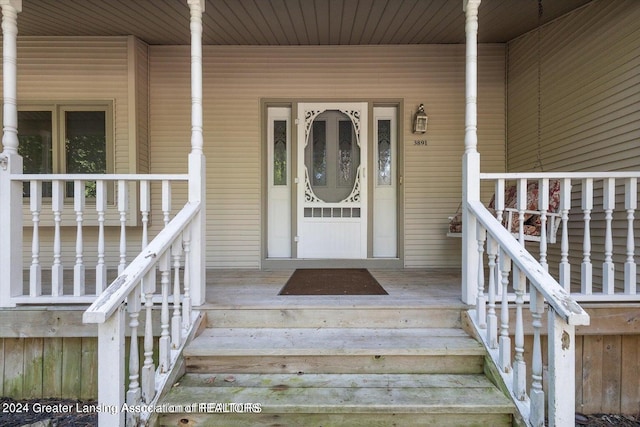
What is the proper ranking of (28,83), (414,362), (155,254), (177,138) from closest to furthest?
(155,254), (414,362), (28,83), (177,138)

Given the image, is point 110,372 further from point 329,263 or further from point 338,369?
point 329,263

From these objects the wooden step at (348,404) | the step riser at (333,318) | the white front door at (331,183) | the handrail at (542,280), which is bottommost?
the wooden step at (348,404)

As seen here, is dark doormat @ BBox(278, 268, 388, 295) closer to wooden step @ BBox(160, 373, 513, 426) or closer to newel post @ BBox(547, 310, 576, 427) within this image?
wooden step @ BBox(160, 373, 513, 426)

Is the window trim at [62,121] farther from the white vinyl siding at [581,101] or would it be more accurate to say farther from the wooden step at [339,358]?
the white vinyl siding at [581,101]

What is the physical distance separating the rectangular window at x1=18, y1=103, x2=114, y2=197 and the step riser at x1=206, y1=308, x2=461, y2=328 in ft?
8.76

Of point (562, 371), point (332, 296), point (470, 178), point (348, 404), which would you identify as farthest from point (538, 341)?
point (332, 296)

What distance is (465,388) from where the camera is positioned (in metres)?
1.74

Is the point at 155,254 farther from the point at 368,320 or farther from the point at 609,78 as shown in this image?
the point at 609,78

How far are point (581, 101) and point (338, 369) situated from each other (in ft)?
10.6

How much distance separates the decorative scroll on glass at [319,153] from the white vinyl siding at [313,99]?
340mm

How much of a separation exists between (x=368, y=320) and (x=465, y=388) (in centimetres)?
66

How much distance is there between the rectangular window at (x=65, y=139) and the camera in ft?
12.5

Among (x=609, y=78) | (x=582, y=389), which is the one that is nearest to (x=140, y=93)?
(x=609, y=78)

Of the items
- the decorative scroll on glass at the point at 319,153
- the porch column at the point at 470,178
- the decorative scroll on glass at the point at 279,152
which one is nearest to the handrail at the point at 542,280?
the porch column at the point at 470,178
